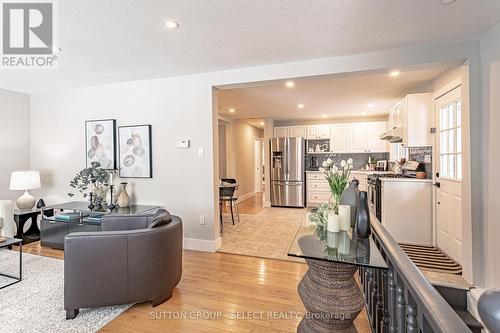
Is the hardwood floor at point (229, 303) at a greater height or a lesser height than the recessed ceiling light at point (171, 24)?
lesser

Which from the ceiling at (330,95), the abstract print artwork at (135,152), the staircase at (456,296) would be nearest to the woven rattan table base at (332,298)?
the staircase at (456,296)

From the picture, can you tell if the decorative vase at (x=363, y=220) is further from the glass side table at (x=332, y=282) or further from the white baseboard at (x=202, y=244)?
the white baseboard at (x=202, y=244)

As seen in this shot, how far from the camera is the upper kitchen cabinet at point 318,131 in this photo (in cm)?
678

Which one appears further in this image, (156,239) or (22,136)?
(22,136)

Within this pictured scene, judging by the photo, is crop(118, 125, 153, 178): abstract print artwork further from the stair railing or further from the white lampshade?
the stair railing

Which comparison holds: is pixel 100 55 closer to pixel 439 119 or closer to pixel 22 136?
pixel 22 136

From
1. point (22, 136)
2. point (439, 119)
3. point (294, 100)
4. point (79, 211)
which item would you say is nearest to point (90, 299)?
point (79, 211)

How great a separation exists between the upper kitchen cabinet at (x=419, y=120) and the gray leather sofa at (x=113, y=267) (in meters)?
3.75

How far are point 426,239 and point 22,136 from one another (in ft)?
22.2

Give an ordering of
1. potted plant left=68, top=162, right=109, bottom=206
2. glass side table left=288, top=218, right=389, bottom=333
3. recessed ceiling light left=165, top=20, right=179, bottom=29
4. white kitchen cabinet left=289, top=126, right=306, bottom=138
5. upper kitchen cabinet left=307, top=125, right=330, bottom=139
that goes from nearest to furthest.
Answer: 1. glass side table left=288, top=218, right=389, bottom=333
2. recessed ceiling light left=165, top=20, right=179, bottom=29
3. potted plant left=68, top=162, right=109, bottom=206
4. upper kitchen cabinet left=307, top=125, right=330, bottom=139
5. white kitchen cabinet left=289, top=126, right=306, bottom=138

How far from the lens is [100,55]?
2826mm

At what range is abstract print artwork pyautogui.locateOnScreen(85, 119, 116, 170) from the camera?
396 centimetres

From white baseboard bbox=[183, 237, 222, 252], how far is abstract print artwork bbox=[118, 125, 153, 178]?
1138 mm

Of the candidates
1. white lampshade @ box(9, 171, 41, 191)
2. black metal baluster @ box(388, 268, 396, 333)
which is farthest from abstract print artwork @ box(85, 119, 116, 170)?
black metal baluster @ box(388, 268, 396, 333)
